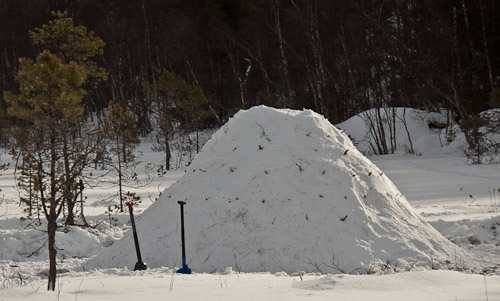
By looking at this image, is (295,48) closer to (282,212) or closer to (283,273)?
(282,212)

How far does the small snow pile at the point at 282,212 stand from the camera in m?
6.30

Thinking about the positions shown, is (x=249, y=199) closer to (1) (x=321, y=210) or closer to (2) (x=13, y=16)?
(1) (x=321, y=210)

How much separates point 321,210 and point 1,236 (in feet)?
19.5

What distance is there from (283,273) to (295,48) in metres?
26.2

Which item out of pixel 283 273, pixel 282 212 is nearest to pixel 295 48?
pixel 282 212

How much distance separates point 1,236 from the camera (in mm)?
9258

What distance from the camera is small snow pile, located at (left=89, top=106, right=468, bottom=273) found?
6.30 meters

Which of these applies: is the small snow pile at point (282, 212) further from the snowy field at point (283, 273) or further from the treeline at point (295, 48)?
the treeline at point (295, 48)

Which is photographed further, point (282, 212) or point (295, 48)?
point (295, 48)

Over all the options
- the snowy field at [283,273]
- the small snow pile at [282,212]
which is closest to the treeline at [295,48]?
the snowy field at [283,273]

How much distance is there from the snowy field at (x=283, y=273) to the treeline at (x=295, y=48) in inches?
270

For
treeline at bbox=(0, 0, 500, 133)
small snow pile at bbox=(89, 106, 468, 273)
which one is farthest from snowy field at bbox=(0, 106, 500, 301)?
treeline at bbox=(0, 0, 500, 133)

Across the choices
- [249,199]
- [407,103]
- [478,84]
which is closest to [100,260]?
[249,199]

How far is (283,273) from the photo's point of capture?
5.63 meters
